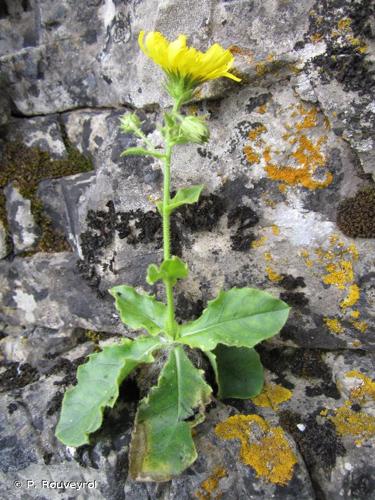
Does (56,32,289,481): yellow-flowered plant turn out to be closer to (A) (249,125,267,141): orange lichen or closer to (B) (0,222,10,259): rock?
(A) (249,125,267,141): orange lichen

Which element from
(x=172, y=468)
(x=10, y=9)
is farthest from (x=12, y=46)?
(x=172, y=468)

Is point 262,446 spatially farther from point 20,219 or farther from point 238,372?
point 20,219

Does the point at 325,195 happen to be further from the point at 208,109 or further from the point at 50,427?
the point at 50,427

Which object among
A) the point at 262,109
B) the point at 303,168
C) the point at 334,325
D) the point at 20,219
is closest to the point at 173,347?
the point at 334,325

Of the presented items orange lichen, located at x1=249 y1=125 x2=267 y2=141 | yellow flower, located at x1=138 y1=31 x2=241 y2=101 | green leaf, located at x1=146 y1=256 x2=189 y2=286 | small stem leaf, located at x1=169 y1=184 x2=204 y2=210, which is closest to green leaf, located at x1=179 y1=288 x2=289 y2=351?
green leaf, located at x1=146 y1=256 x2=189 y2=286

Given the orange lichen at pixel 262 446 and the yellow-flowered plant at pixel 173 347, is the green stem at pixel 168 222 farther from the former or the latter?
the orange lichen at pixel 262 446
